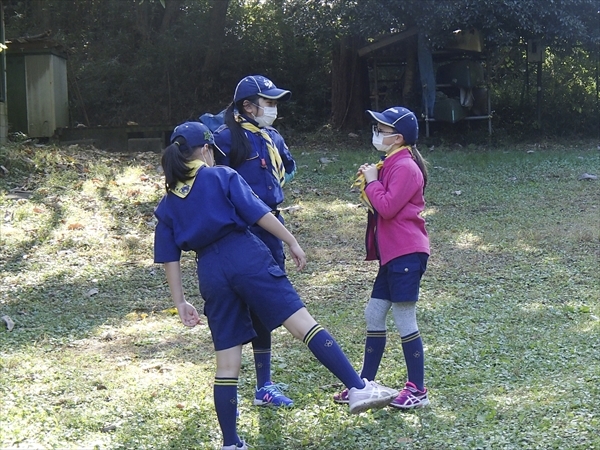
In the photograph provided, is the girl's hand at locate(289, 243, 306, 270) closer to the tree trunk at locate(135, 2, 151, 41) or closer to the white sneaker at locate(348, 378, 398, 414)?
the white sneaker at locate(348, 378, 398, 414)

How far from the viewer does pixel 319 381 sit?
4.90 m

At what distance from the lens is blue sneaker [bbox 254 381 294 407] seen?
444 cm

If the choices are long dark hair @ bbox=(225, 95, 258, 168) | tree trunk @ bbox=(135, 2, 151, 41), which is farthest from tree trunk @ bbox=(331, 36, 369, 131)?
long dark hair @ bbox=(225, 95, 258, 168)

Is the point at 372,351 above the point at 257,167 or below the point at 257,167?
below

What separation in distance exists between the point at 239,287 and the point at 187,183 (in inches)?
21.0

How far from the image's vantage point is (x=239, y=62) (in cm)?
1994

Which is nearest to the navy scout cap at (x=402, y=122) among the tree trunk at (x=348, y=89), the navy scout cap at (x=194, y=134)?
the navy scout cap at (x=194, y=134)

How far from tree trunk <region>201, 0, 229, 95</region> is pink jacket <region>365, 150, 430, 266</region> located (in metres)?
15.7

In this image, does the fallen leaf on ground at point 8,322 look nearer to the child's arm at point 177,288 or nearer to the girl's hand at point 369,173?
the child's arm at point 177,288

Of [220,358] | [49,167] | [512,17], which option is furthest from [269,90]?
[512,17]

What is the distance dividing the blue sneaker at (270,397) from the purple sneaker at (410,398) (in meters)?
0.57

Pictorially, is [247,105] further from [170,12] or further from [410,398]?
[170,12]

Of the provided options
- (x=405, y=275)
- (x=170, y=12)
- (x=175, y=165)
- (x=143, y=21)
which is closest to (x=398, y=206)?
(x=405, y=275)

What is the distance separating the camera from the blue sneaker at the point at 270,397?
444 centimetres
